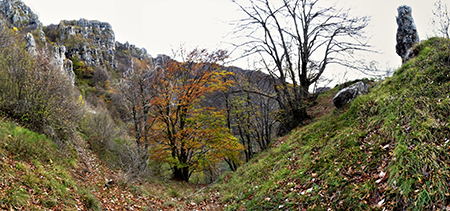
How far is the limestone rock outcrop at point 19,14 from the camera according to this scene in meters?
49.8

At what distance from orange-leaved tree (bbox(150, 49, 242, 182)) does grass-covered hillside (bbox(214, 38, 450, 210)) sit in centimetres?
633

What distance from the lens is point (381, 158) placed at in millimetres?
3492

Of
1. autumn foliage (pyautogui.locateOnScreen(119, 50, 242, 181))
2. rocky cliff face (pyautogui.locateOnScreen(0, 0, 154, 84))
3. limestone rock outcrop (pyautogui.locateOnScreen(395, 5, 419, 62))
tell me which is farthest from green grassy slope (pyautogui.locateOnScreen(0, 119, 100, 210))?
rocky cliff face (pyautogui.locateOnScreen(0, 0, 154, 84))

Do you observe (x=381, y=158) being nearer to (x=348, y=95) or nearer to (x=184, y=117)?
(x=348, y=95)

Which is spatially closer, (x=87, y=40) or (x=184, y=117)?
(x=184, y=117)

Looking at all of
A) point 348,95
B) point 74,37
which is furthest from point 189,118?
point 74,37

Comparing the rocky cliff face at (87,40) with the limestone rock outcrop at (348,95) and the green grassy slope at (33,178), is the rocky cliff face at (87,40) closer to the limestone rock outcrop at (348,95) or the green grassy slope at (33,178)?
the green grassy slope at (33,178)

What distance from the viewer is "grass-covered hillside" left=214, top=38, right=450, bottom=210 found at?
271 cm

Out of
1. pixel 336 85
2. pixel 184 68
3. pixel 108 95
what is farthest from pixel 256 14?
pixel 108 95

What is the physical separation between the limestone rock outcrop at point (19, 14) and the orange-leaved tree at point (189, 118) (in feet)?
185

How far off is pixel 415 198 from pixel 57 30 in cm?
8490

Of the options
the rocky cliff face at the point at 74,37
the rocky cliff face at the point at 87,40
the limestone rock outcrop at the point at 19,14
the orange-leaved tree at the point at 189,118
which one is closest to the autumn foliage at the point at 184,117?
the orange-leaved tree at the point at 189,118

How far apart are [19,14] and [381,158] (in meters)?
73.7

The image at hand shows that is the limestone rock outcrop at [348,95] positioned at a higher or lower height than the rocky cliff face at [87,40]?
lower
